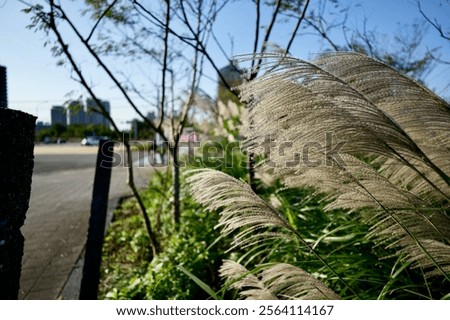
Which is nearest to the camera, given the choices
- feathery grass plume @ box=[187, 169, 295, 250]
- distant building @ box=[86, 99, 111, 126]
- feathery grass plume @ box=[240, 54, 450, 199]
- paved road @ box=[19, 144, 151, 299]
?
feathery grass plume @ box=[240, 54, 450, 199]

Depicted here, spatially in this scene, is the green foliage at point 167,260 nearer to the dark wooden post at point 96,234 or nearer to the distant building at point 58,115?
the dark wooden post at point 96,234

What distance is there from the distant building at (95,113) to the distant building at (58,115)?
0.68 ft

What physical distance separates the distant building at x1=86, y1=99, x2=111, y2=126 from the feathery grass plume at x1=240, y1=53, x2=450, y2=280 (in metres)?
1.87

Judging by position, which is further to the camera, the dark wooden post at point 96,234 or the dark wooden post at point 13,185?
the dark wooden post at point 96,234

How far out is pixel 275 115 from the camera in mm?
1144

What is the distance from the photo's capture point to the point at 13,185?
1.16 metres

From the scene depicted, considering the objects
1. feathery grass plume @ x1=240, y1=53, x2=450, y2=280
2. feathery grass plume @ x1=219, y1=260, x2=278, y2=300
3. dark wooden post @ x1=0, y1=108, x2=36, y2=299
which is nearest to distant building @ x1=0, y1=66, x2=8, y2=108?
dark wooden post @ x1=0, y1=108, x2=36, y2=299

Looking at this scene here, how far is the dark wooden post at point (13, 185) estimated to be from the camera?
1.13 m

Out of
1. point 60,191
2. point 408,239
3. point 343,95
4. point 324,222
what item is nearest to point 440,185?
point 408,239

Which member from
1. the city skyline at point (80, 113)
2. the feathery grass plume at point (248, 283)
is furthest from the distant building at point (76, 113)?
the feathery grass plume at point (248, 283)

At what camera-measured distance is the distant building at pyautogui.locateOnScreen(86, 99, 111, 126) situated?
2994 mm

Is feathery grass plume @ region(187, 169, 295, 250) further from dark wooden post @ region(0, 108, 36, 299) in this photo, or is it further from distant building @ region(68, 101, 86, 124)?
distant building @ region(68, 101, 86, 124)
